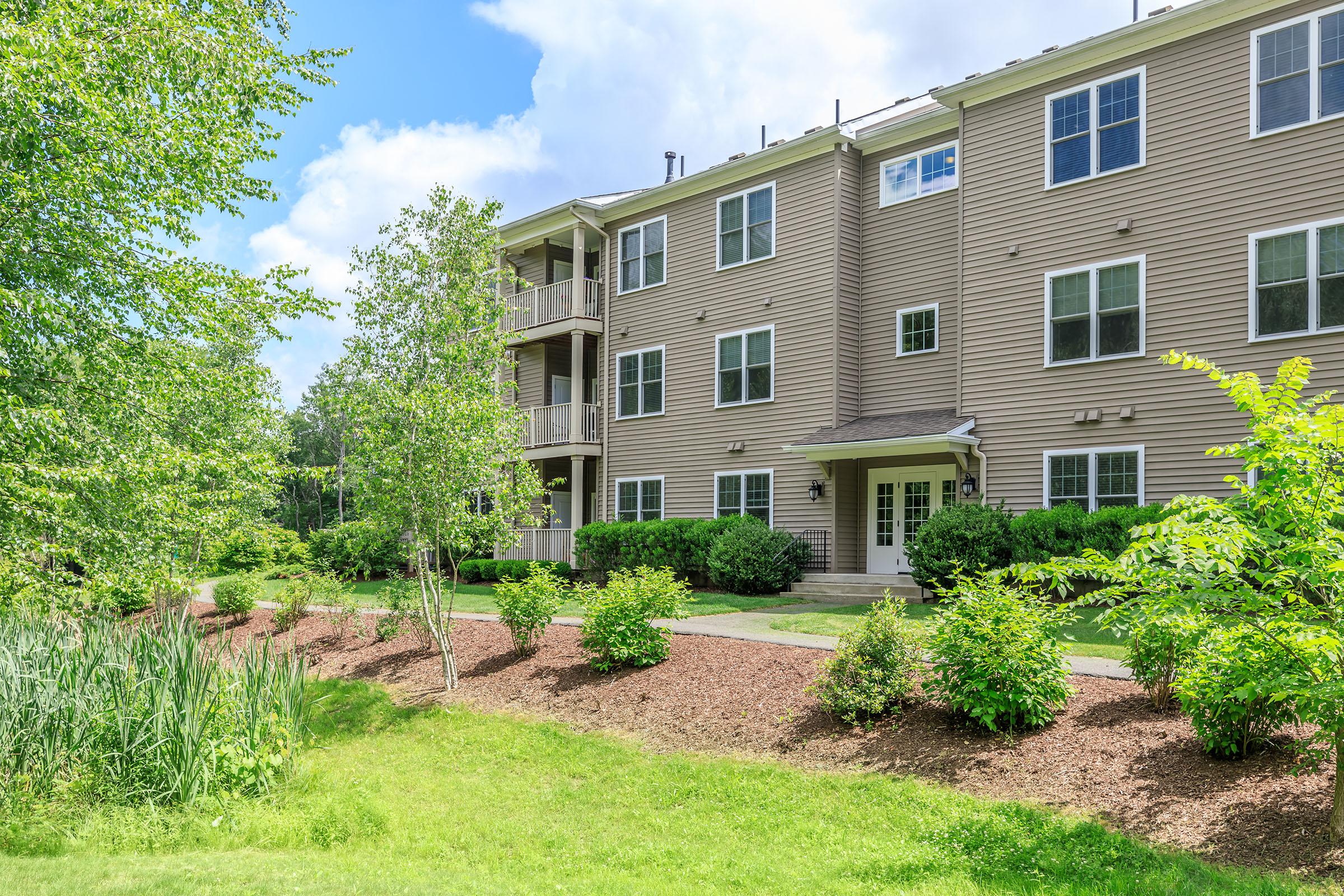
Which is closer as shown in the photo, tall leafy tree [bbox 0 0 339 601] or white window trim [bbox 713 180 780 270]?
tall leafy tree [bbox 0 0 339 601]

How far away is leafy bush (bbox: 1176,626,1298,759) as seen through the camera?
5.51m

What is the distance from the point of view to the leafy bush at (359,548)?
39.3 feet

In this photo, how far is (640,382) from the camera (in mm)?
22750

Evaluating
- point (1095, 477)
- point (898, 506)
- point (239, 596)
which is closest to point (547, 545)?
point (239, 596)

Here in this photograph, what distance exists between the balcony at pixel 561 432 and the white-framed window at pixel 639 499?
1.19 metres

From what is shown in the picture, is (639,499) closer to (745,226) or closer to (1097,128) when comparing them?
(745,226)

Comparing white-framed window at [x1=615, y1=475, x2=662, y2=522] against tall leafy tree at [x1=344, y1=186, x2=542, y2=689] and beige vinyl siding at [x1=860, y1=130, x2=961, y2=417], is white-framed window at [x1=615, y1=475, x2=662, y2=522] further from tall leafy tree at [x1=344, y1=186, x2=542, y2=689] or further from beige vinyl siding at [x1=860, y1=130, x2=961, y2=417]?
tall leafy tree at [x1=344, y1=186, x2=542, y2=689]

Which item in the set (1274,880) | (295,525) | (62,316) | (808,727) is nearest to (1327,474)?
(1274,880)

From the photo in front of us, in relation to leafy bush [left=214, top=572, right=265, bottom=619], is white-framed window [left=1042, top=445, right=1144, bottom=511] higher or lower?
higher

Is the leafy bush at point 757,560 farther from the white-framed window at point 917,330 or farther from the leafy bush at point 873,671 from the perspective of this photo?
the leafy bush at point 873,671

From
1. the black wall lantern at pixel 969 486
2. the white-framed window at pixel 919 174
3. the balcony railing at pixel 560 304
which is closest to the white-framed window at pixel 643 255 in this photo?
the balcony railing at pixel 560 304

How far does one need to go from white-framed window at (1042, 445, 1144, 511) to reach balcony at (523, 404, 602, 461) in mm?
10960

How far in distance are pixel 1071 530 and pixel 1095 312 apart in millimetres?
3520

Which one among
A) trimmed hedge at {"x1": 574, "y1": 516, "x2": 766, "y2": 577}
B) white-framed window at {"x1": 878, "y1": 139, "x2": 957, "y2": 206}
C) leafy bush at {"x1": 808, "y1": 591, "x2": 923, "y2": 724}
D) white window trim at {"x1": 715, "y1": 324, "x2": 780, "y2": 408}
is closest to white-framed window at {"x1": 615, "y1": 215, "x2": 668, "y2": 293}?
white window trim at {"x1": 715, "y1": 324, "x2": 780, "y2": 408}
